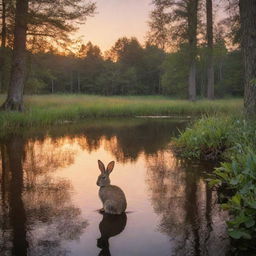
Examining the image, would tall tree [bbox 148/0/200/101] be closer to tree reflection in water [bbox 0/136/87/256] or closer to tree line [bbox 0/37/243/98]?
tree reflection in water [bbox 0/136/87/256]

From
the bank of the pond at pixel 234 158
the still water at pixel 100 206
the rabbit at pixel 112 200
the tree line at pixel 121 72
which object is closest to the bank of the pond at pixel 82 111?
the still water at pixel 100 206

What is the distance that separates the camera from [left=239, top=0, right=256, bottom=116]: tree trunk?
9922 millimetres

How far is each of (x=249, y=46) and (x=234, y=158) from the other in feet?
15.9

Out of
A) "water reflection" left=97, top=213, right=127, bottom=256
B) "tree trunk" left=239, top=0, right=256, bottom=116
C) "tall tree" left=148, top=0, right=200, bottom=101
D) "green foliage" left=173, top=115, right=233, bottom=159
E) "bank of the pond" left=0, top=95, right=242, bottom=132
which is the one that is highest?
"tall tree" left=148, top=0, right=200, bottom=101

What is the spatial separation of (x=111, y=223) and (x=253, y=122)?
523cm

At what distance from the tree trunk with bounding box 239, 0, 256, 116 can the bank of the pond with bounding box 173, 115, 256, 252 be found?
52 centimetres

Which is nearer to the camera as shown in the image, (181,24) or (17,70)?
(17,70)

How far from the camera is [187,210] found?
5.48 m

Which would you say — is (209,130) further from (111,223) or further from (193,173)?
(111,223)

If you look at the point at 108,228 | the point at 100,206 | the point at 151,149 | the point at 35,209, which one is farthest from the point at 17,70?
the point at 108,228

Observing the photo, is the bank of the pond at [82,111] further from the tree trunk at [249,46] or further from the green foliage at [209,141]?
the green foliage at [209,141]

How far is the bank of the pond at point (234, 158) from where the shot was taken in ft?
13.5

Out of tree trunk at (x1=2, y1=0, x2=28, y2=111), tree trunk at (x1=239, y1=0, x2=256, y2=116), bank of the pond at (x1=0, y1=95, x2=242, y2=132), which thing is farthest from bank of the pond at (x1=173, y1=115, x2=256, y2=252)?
tree trunk at (x1=2, y1=0, x2=28, y2=111)

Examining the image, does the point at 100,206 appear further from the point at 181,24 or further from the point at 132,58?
the point at 132,58
